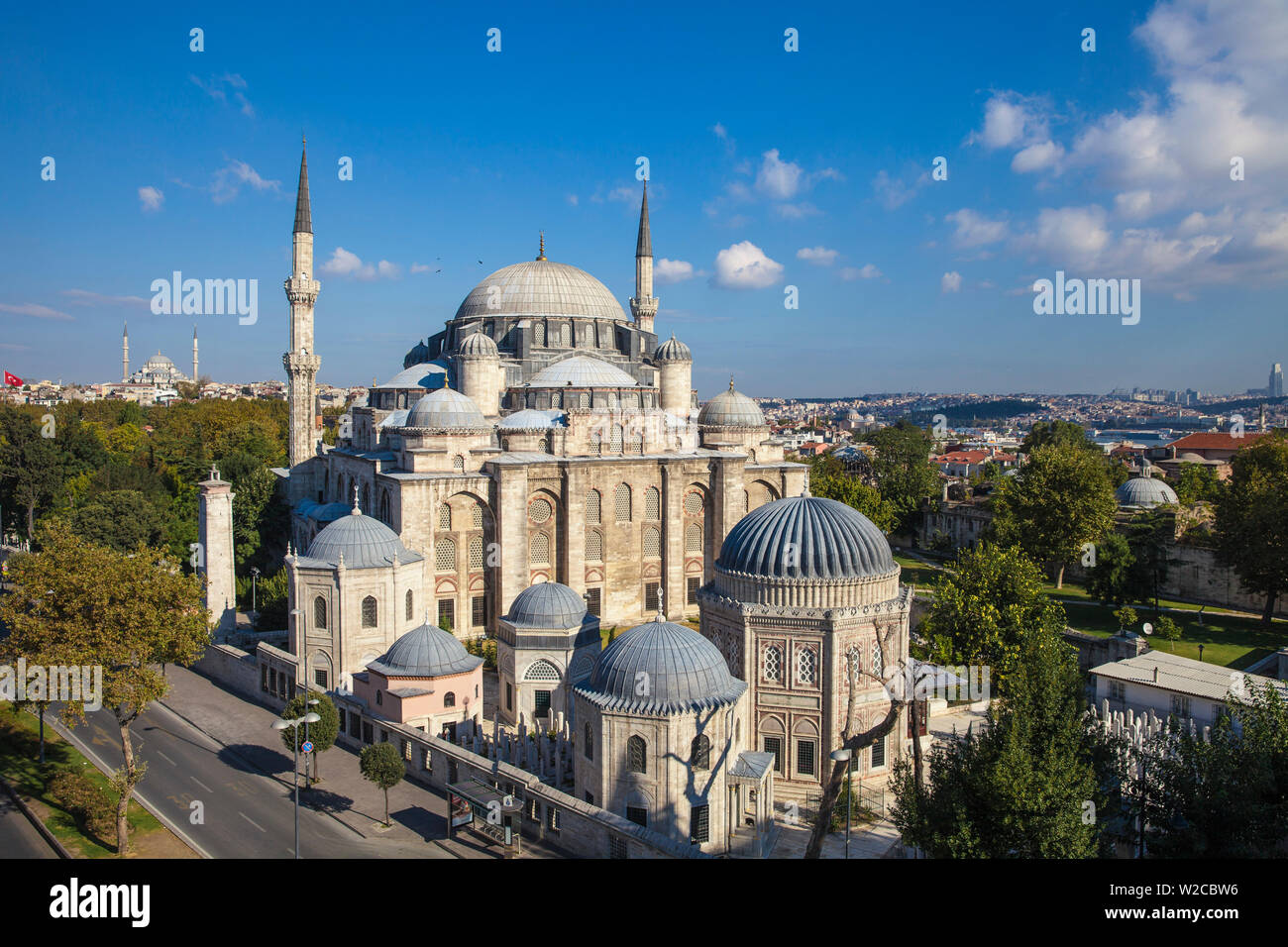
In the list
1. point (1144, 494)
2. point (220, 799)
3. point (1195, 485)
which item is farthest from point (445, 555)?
point (1195, 485)

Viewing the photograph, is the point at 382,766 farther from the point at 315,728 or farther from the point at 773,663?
the point at 773,663

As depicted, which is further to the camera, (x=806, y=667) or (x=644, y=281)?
(x=644, y=281)

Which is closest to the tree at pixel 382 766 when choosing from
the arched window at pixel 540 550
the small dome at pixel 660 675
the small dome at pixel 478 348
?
the small dome at pixel 660 675

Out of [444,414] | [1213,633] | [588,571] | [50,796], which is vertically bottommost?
[50,796]

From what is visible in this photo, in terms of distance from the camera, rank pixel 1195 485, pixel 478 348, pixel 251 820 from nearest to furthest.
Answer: pixel 251 820 → pixel 478 348 → pixel 1195 485

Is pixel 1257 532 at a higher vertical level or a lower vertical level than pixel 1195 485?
lower

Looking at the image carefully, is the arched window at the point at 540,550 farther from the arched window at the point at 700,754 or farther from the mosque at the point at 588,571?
the arched window at the point at 700,754

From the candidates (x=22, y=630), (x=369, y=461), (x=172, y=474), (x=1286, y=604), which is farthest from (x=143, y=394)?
(x=1286, y=604)

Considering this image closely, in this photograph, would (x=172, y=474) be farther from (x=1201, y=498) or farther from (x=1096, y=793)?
(x=1201, y=498)
